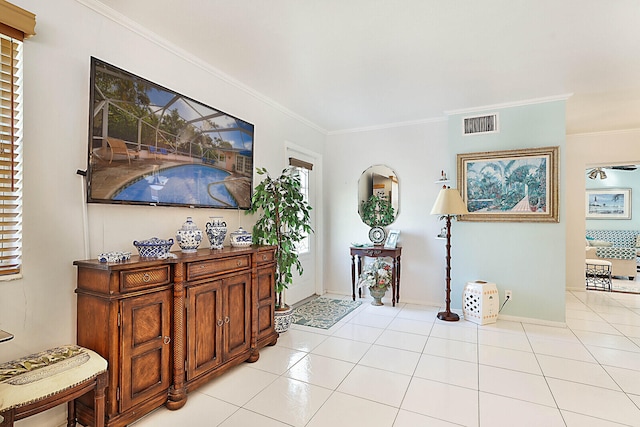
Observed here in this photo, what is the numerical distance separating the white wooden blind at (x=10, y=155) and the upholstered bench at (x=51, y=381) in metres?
0.48

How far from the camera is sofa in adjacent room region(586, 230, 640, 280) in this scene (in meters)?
6.17

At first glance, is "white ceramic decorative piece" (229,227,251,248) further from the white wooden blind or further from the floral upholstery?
the floral upholstery

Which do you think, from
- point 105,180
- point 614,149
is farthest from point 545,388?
point 614,149

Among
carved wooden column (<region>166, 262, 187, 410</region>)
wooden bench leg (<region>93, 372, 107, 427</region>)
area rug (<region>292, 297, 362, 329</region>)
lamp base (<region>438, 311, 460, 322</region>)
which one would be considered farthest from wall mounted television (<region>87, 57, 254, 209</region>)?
lamp base (<region>438, 311, 460, 322</region>)

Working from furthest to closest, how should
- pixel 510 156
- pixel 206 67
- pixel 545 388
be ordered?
1. pixel 510 156
2. pixel 206 67
3. pixel 545 388

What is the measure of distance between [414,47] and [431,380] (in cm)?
258

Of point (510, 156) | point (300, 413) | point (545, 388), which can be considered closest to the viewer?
point (300, 413)

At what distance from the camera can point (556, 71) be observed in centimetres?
288

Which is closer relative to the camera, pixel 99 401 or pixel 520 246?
pixel 99 401

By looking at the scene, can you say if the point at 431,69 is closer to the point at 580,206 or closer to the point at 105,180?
the point at 105,180

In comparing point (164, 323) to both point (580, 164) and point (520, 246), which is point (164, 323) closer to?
point (520, 246)

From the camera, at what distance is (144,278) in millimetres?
1877

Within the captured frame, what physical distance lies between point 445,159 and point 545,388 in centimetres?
283

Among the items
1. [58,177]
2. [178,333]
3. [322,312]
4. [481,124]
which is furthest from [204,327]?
[481,124]
